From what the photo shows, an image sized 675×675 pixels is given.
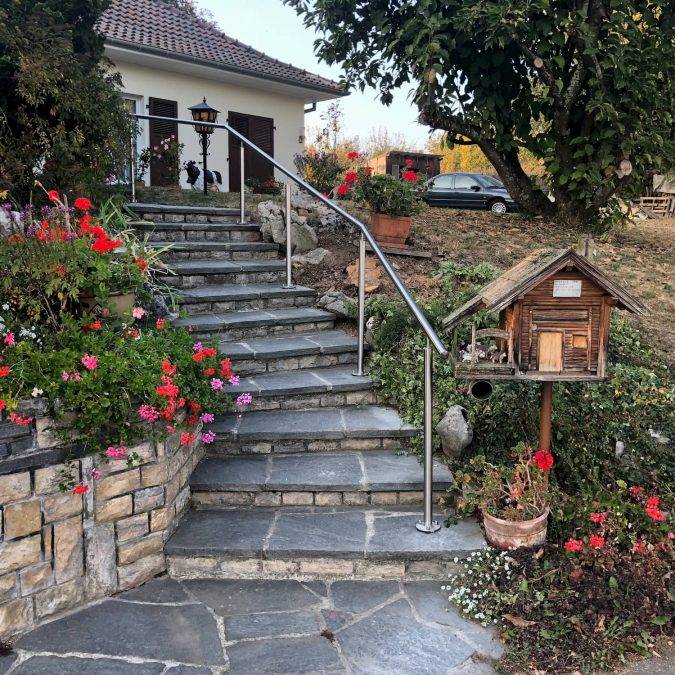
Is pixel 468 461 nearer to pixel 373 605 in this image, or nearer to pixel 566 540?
pixel 566 540

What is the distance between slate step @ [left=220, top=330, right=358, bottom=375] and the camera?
13.0 feet

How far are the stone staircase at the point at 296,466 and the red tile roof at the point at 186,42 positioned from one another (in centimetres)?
685

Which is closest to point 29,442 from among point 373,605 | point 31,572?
point 31,572

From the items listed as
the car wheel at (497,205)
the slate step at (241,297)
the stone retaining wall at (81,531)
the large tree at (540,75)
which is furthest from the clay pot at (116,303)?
the car wheel at (497,205)

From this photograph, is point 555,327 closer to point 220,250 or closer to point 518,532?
point 518,532

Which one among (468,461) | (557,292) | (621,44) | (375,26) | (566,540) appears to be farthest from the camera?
(375,26)

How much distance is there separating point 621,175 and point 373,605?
5.48 metres

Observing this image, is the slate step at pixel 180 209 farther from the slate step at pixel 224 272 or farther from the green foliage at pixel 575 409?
the green foliage at pixel 575 409

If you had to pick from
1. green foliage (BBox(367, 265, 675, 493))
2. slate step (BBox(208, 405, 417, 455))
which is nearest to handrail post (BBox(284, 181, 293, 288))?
green foliage (BBox(367, 265, 675, 493))

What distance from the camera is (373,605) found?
8.48ft

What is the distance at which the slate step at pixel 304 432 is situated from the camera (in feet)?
11.2

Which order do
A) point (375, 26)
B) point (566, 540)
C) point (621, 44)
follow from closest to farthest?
point (566, 540), point (621, 44), point (375, 26)

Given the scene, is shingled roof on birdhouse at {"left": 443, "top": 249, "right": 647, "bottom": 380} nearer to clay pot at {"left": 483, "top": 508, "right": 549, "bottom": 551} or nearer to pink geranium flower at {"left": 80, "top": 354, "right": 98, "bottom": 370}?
clay pot at {"left": 483, "top": 508, "right": 549, "bottom": 551}

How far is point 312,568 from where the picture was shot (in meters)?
2.78
